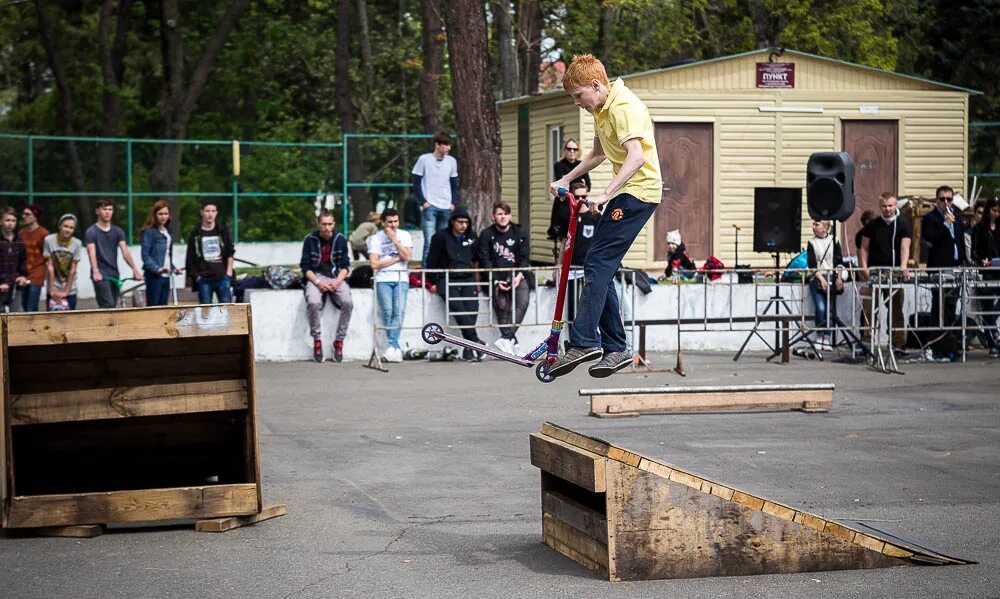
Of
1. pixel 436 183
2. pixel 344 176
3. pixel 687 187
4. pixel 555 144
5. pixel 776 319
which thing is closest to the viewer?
pixel 776 319

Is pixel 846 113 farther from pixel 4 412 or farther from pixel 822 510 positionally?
pixel 4 412

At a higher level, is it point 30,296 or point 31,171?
point 31,171

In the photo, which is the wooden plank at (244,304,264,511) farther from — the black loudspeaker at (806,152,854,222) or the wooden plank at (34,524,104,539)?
the black loudspeaker at (806,152,854,222)

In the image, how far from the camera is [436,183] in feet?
65.1

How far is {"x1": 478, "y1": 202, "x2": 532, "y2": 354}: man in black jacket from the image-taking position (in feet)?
57.3

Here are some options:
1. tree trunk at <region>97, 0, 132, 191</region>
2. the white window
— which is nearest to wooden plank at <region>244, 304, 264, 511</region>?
the white window

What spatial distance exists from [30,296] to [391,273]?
4753mm

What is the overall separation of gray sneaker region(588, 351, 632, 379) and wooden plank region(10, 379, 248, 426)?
232 cm

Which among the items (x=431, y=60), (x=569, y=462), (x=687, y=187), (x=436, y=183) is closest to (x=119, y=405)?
(x=569, y=462)

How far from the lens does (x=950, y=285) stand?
679 inches

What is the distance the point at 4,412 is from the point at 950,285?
43.1 ft

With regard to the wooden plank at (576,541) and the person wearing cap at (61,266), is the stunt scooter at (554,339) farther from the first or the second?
the person wearing cap at (61,266)

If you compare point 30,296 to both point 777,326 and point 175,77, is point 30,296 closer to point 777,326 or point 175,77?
point 777,326

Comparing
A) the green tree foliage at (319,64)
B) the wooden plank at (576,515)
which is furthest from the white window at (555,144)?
the wooden plank at (576,515)
